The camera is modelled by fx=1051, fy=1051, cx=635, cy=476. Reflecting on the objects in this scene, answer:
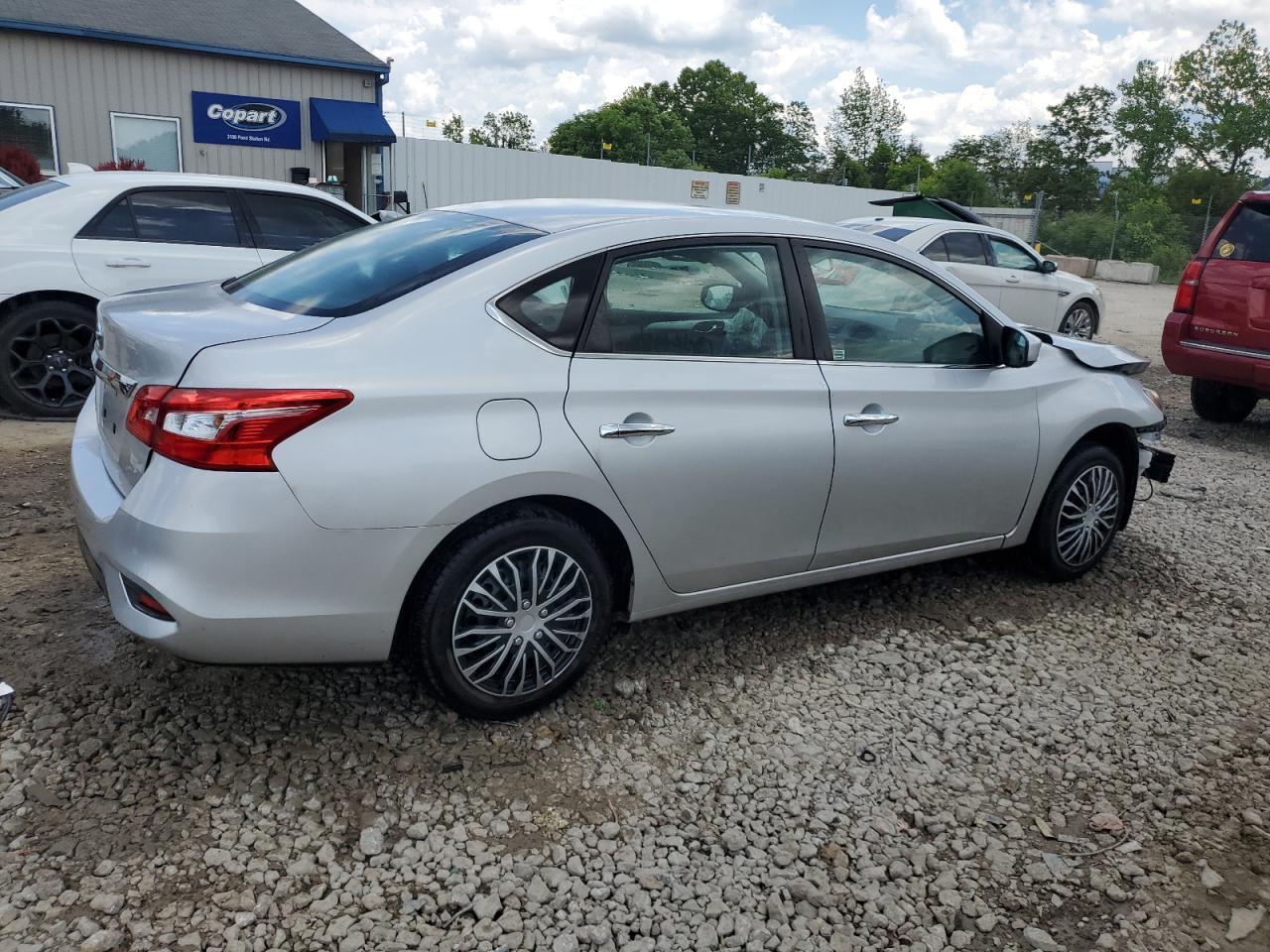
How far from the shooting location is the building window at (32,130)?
62.0 ft

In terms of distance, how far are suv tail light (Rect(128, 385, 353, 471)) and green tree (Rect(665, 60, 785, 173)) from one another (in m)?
101

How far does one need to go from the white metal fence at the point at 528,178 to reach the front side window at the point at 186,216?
12508 mm

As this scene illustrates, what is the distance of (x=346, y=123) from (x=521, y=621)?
67.0 feet

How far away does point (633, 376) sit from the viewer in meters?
3.30

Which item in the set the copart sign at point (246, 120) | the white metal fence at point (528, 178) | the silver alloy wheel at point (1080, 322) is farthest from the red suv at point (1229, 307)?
the copart sign at point (246, 120)

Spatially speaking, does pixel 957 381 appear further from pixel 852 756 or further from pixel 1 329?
pixel 1 329

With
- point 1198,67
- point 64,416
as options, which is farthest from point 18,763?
point 1198,67

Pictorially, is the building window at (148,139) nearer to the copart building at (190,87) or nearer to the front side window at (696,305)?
the copart building at (190,87)

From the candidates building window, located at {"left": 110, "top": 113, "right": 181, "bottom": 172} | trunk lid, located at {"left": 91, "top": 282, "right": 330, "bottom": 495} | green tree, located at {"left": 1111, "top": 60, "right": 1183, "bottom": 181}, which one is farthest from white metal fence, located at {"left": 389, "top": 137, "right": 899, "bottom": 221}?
green tree, located at {"left": 1111, "top": 60, "right": 1183, "bottom": 181}

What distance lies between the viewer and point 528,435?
10.0 feet

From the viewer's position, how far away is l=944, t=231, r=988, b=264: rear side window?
1121 cm

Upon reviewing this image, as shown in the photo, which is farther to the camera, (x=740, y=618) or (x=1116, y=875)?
(x=740, y=618)

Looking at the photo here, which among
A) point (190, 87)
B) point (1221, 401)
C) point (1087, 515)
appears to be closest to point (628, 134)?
point (190, 87)

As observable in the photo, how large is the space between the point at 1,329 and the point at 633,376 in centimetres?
502
